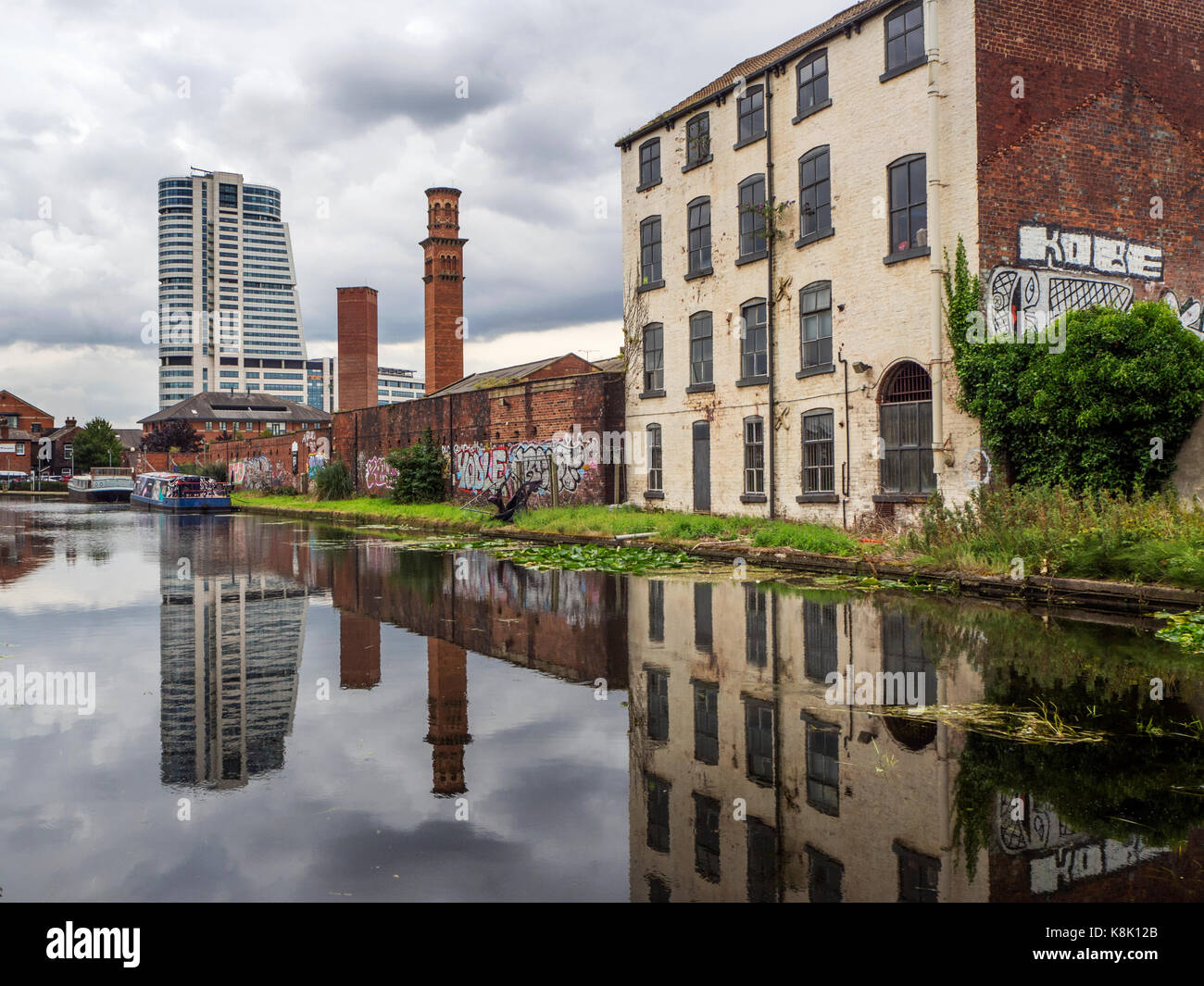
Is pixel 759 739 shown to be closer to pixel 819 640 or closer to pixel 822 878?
pixel 822 878

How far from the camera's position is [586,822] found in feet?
14.9

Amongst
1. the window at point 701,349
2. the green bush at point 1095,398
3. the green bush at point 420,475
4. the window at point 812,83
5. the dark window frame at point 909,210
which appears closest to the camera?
the green bush at point 1095,398

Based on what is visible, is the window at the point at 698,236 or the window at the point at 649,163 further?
the window at the point at 649,163

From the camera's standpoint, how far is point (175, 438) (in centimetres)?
9450

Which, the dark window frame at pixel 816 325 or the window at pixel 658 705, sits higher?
the dark window frame at pixel 816 325

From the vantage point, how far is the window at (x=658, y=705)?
6191 millimetres

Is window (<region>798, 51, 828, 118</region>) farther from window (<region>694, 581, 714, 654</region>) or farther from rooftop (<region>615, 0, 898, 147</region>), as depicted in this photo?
window (<region>694, 581, 714, 654</region>)

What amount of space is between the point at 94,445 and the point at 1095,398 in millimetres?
106940

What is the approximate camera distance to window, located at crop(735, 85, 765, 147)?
22.4m

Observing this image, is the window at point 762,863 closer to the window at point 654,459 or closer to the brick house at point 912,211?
the brick house at point 912,211

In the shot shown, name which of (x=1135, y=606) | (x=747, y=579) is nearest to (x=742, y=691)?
(x=1135, y=606)

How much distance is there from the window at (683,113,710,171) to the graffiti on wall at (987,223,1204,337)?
936cm

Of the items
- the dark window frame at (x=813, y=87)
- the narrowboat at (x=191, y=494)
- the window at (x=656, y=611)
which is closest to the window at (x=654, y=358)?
the dark window frame at (x=813, y=87)

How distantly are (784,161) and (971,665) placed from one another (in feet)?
54.0
